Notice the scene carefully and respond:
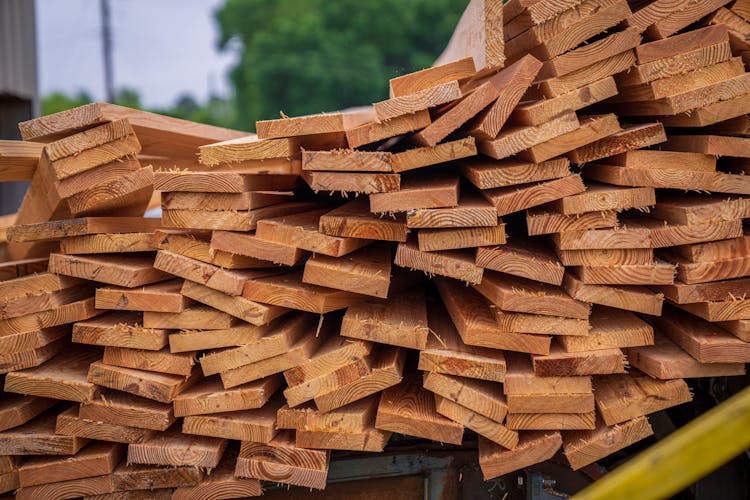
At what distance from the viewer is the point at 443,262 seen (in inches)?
101

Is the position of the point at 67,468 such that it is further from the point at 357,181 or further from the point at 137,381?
the point at 357,181

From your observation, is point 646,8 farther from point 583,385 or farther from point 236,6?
point 236,6

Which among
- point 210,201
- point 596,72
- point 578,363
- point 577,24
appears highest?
point 577,24

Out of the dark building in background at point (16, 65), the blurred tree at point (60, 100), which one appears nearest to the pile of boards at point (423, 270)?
the dark building in background at point (16, 65)

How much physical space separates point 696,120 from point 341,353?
185 cm

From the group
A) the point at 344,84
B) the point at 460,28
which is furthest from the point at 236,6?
the point at 460,28

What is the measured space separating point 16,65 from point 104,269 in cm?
640

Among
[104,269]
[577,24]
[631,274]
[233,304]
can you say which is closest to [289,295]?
[233,304]

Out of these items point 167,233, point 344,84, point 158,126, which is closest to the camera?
point 167,233

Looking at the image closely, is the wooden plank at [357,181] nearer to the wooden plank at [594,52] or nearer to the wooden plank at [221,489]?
the wooden plank at [594,52]

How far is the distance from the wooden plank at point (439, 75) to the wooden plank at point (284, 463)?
1686 millimetres

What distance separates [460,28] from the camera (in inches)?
144

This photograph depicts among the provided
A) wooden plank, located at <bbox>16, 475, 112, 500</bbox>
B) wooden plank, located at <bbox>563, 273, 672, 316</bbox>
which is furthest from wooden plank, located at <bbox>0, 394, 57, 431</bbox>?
wooden plank, located at <bbox>563, 273, 672, 316</bbox>

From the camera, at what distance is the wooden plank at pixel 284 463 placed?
105 inches
